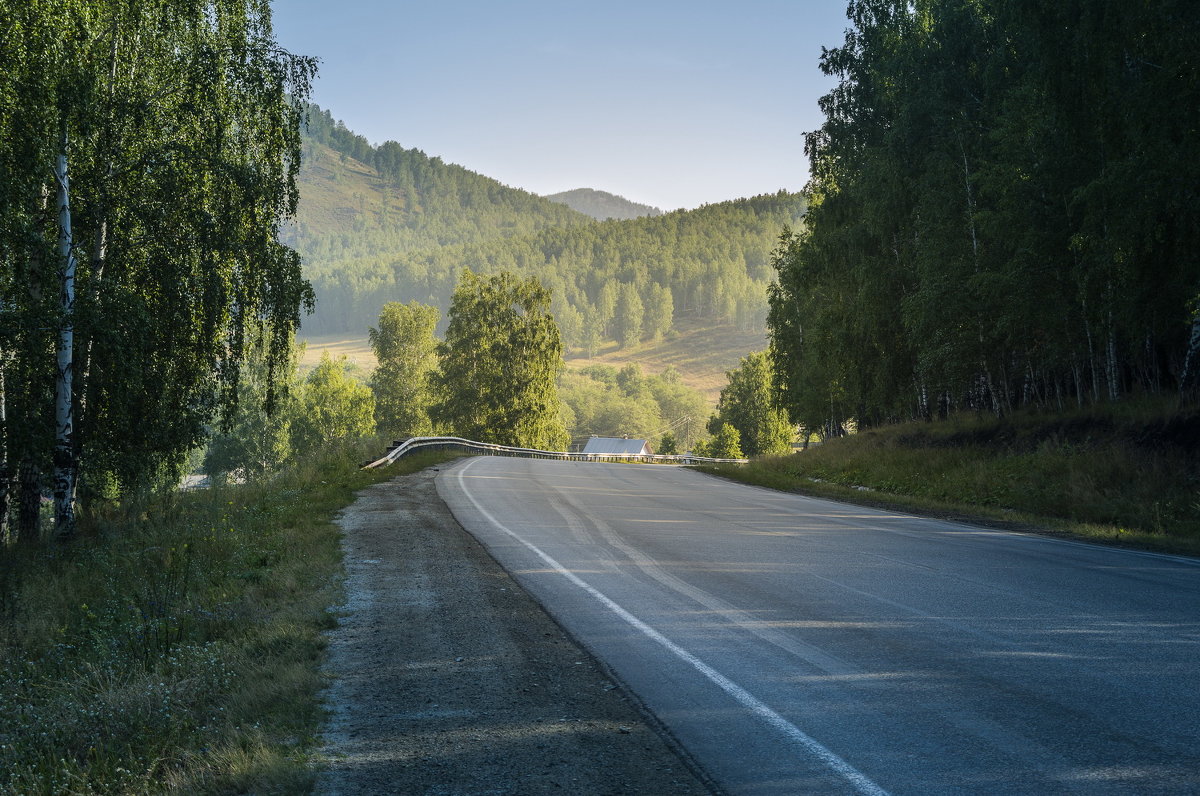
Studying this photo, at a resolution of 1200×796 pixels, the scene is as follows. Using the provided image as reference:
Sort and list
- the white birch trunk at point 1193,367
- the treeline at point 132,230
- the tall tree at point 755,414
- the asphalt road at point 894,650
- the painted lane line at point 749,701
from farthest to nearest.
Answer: the tall tree at point 755,414
the white birch trunk at point 1193,367
the treeline at point 132,230
the asphalt road at point 894,650
the painted lane line at point 749,701

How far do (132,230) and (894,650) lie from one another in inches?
577

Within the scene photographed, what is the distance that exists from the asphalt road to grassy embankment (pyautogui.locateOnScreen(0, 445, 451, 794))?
7.60ft

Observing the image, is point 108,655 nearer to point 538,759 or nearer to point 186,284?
point 538,759

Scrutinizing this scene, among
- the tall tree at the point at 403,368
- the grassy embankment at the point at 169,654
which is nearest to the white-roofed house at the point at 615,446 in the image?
the tall tree at the point at 403,368

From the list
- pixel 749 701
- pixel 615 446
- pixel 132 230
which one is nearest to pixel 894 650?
pixel 749 701

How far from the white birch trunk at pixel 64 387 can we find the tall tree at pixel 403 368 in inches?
2615

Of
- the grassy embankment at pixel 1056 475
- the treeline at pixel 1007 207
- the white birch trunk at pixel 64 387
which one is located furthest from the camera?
the treeline at pixel 1007 207

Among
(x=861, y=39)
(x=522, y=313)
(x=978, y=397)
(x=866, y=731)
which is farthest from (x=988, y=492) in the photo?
(x=522, y=313)

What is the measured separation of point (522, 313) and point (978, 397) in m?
42.6

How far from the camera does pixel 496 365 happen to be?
6600 centimetres

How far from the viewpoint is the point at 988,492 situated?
19922mm

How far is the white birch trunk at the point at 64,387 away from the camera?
13.8 meters

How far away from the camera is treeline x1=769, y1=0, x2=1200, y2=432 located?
15.8m

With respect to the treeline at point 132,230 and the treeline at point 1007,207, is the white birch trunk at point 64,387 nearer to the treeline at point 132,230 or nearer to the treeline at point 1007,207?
the treeline at point 132,230
